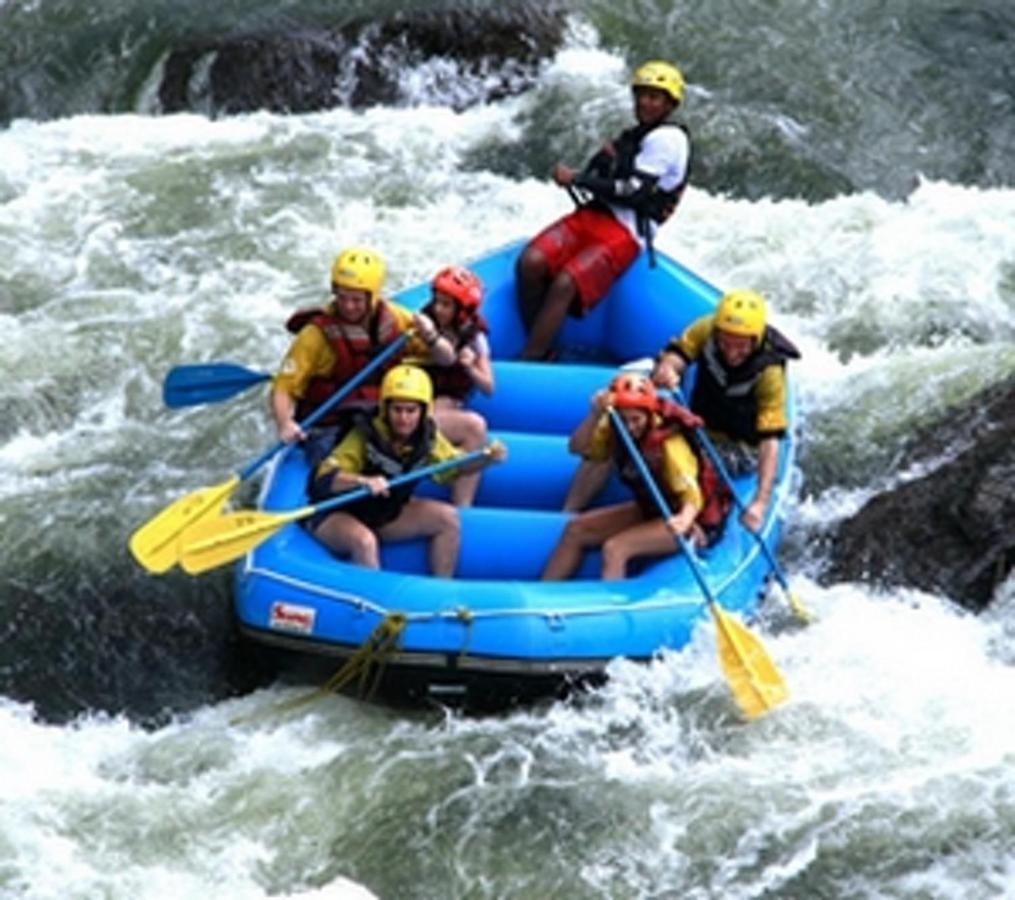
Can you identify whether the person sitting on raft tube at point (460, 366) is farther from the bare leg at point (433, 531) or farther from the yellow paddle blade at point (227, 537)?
the yellow paddle blade at point (227, 537)

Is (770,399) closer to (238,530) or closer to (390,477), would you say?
(390,477)

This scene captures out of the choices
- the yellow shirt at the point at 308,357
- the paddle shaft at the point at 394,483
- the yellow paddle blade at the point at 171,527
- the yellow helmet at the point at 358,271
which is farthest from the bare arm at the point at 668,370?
the yellow paddle blade at the point at 171,527

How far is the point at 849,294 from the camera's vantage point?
10.0 meters

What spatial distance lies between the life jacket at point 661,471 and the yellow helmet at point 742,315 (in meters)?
0.35

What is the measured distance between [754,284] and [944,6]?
3.64 metres

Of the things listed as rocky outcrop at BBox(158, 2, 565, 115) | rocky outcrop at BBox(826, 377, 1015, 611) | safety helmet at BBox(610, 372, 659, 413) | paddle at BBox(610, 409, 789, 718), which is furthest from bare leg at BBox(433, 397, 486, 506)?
rocky outcrop at BBox(158, 2, 565, 115)

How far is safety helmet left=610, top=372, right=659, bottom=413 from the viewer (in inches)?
294

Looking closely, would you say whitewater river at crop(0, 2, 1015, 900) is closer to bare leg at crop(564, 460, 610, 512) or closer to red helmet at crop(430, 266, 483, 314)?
bare leg at crop(564, 460, 610, 512)

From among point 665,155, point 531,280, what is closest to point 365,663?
point 531,280

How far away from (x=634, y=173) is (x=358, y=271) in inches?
65.7

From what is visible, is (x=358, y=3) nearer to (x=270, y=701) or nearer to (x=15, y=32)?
(x=15, y=32)

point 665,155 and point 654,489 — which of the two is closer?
point 654,489

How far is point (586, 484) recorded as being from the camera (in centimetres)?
787

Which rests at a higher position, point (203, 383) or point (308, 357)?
point (308, 357)
